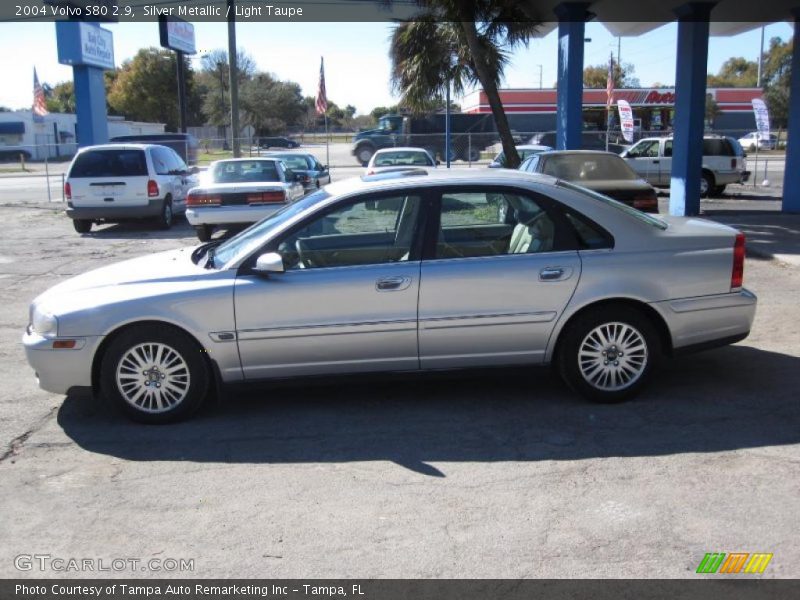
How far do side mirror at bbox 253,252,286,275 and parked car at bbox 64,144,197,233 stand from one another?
12.0m

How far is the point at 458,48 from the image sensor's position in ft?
55.8

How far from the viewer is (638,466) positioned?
4.56 m

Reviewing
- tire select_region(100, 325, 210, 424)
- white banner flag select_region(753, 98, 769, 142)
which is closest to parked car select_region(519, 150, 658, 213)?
tire select_region(100, 325, 210, 424)

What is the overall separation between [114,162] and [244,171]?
3093mm

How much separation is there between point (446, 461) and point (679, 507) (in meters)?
1.32

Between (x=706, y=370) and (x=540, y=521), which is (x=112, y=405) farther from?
(x=706, y=370)

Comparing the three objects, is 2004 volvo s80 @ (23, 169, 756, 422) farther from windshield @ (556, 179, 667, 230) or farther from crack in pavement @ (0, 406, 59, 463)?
crack in pavement @ (0, 406, 59, 463)

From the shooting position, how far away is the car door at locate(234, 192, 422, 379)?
5246 mm

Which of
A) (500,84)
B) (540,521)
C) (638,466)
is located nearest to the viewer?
(540,521)

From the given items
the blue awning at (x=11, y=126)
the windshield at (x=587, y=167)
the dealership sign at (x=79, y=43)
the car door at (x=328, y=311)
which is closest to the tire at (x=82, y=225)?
the dealership sign at (x=79, y=43)

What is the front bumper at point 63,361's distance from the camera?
5223 millimetres

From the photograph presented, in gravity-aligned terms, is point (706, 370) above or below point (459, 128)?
below
